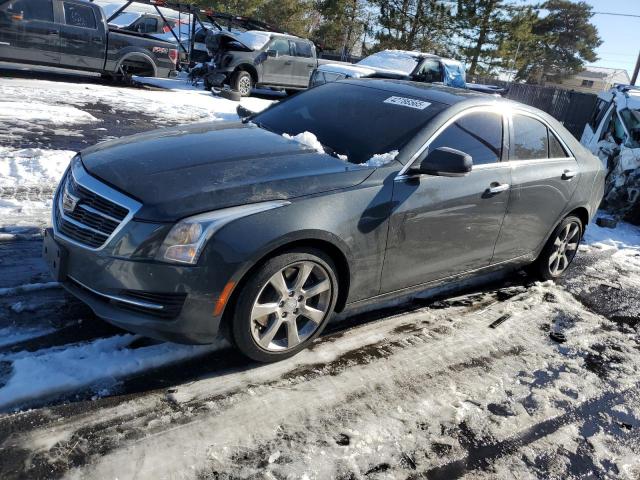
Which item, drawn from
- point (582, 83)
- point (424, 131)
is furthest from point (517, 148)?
point (582, 83)

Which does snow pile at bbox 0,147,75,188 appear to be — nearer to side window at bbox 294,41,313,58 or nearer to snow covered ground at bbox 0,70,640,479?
snow covered ground at bbox 0,70,640,479

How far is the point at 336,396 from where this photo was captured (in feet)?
10.2

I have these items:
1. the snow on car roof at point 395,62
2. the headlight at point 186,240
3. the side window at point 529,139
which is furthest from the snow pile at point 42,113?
the snow on car roof at point 395,62

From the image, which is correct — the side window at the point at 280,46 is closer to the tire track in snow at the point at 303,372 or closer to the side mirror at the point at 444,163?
the tire track in snow at the point at 303,372

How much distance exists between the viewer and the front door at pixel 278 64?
16.9m

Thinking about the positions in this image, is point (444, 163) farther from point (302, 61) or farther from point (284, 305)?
point (302, 61)

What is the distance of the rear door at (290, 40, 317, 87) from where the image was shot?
58.3 ft

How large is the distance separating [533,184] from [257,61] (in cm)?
1348

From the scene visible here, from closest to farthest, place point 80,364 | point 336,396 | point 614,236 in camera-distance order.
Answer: point 80,364 < point 336,396 < point 614,236

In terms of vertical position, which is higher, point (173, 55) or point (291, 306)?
point (173, 55)

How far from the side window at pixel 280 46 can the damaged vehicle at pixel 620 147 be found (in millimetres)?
10323

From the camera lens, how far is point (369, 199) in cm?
337

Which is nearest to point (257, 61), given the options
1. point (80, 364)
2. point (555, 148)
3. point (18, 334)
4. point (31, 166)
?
point (31, 166)

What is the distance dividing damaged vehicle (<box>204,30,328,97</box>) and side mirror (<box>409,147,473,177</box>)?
44.2ft
